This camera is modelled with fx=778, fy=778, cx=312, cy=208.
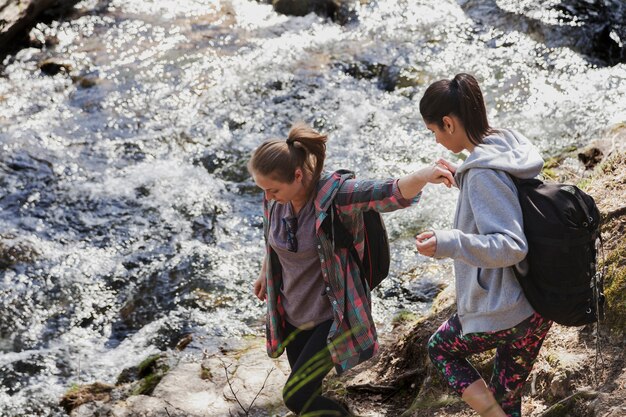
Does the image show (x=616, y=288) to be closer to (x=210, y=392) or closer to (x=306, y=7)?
(x=210, y=392)

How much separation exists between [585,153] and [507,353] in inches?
163

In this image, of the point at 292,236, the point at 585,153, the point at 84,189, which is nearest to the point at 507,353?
the point at 292,236

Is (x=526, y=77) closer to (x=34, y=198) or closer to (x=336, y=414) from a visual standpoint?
(x=34, y=198)

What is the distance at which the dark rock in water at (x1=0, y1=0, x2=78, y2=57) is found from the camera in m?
11.7

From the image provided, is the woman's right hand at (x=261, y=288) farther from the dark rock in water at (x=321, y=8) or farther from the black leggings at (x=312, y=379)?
the dark rock in water at (x=321, y=8)

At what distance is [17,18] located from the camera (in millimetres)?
11930

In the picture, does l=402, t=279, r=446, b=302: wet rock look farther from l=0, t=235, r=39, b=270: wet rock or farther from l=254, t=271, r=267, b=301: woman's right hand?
l=0, t=235, r=39, b=270: wet rock

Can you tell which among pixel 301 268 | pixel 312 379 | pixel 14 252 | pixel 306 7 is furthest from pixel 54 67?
pixel 312 379

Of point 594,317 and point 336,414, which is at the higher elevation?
point 594,317

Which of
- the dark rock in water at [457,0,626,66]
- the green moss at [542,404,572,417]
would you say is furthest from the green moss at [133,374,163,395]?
the dark rock in water at [457,0,626,66]

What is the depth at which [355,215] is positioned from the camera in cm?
345

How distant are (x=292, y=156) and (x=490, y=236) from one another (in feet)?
3.40

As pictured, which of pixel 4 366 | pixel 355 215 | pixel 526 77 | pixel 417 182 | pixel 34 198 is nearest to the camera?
pixel 417 182

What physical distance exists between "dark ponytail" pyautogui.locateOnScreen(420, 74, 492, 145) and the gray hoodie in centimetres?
6
